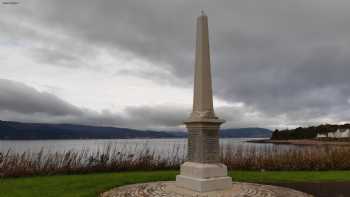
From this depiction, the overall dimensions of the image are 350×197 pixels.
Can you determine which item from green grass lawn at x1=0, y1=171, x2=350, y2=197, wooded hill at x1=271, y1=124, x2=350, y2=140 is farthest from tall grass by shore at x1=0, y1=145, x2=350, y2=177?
wooded hill at x1=271, y1=124, x2=350, y2=140

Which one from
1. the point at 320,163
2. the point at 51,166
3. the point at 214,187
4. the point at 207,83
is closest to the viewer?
the point at 214,187

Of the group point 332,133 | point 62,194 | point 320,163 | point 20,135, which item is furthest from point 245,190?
point 20,135

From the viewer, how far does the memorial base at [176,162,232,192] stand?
8.54 meters

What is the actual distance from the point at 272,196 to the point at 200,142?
228 centimetres

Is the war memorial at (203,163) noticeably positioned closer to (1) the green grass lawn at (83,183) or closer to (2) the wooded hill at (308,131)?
(1) the green grass lawn at (83,183)

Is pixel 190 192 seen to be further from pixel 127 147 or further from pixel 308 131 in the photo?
pixel 308 131

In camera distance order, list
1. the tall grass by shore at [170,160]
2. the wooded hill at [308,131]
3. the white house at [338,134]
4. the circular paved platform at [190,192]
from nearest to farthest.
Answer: the circular paved platform at [190,192] < the tall grass by shore at [170,160] < the white house at [338,134] < the wooded hill at [308,131]

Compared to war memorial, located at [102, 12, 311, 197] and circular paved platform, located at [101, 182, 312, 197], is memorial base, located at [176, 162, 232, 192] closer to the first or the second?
war memorial, located at [102, 12, 311, 197]

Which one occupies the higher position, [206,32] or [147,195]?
[206,32]

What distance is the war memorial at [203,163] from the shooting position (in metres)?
8.47

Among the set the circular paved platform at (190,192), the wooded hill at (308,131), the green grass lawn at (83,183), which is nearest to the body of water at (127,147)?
the green grass lawn at (83,183)

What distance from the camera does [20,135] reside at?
15062cm

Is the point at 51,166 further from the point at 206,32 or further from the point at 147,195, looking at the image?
the point at 206,32

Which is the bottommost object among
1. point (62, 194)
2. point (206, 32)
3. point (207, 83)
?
point (62, 194)
